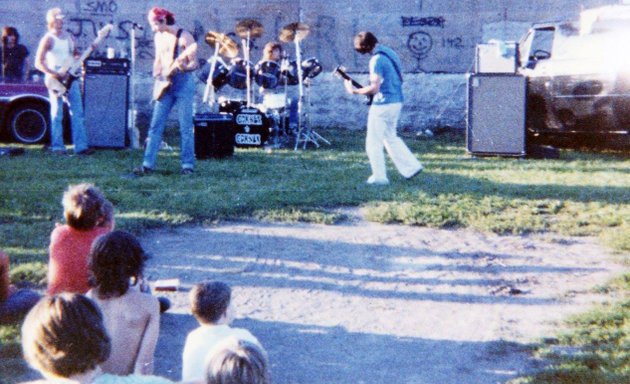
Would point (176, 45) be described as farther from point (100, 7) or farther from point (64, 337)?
point (64, 337)

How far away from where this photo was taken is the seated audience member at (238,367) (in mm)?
2780

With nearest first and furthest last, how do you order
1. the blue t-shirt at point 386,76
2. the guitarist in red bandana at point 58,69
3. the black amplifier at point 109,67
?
the blue t-shirt at point 386,76 → the guitarist in red bandana at point 58,69 → the black amplifier at point 109,67

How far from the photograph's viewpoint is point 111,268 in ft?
13.6

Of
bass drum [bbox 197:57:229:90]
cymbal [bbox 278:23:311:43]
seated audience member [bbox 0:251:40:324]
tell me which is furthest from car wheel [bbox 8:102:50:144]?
seated audience member [bbox 0:251:40:324]

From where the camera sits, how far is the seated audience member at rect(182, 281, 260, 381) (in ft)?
12.6

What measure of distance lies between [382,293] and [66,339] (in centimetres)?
384

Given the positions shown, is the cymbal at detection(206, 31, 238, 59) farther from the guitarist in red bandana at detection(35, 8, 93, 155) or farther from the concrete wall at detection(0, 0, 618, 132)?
the guitarist in red bandana at detection(35, 8, 93, 155)

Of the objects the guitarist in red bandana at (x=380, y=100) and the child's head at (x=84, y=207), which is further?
the guitarist in red bandana at (x=380, y=100)

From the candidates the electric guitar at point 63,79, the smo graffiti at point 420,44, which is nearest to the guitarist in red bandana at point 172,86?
the electric guitar at point 63,79

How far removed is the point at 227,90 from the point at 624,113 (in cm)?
743

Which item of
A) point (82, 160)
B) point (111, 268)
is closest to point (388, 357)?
point (111, 268)

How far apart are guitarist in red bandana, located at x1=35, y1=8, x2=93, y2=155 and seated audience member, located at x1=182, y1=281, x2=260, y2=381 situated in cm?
956

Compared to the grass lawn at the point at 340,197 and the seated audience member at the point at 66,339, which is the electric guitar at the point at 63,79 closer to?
the grass lawn at the point at 340,197

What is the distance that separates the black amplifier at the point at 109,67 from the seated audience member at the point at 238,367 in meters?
11.8
